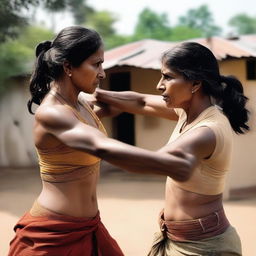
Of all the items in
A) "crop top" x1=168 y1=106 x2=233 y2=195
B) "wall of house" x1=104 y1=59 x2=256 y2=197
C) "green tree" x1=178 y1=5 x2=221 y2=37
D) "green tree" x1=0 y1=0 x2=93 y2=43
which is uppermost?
"crop top" x1=168 y1=106 x2=233 y2=195

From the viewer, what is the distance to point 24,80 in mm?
9852

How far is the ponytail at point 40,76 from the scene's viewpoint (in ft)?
6.40

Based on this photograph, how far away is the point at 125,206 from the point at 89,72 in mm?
4935

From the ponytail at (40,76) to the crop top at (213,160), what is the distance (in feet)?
2.16

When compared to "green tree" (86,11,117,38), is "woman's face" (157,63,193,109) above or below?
above

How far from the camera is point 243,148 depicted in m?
7.36

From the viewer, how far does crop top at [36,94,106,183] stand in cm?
181

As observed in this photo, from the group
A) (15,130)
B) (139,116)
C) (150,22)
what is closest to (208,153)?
(139,116)

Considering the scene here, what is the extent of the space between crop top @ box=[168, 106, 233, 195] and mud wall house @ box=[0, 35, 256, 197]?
4.23 meters

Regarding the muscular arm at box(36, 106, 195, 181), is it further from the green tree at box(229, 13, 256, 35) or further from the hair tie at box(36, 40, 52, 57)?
the green tree at box(229, 13, 256, 35)

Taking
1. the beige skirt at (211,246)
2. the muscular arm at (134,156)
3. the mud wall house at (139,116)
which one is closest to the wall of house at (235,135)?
the mud wall house at (139,116)

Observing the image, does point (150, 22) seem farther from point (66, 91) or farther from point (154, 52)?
point (66, 91)

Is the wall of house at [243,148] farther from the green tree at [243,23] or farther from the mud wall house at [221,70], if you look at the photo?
the green tree at [243,23]

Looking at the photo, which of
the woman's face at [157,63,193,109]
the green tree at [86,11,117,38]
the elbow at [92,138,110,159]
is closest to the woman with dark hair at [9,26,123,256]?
the woman's face at [157,63,193,109]
